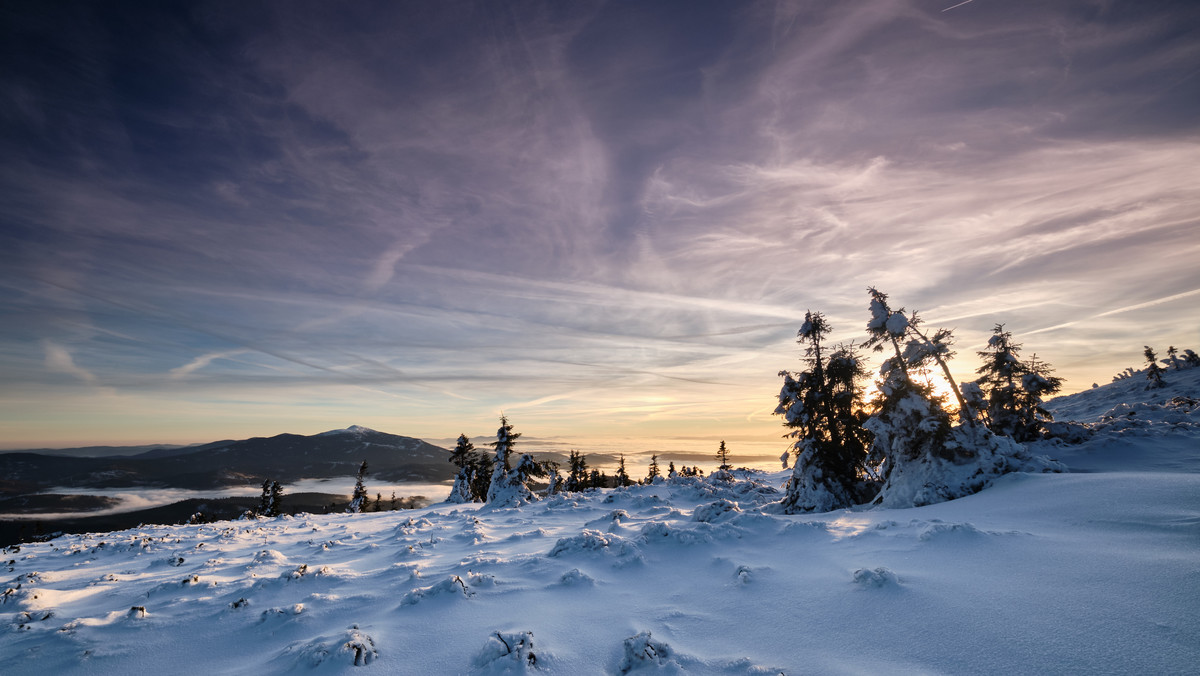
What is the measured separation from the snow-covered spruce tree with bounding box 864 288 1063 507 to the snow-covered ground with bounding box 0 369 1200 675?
95.7 inches

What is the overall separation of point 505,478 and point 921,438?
29.0 metres

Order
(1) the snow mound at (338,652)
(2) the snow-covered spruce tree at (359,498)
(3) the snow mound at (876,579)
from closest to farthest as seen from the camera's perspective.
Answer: (1) the snow mound at (338,652)
(3) the snow mound at (876,579)
(2) the snow-covered spruce tree at (359,498)

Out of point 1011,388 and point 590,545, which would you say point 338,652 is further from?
point 1011,388

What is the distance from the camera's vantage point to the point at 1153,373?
148ft

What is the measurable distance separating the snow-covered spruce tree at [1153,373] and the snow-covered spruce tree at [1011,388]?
99.8 feet

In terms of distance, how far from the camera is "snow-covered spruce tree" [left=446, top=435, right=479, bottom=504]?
4369cm

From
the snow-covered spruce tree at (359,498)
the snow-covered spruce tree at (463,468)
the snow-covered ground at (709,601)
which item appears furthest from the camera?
the snow-covered spruce tree at (359,498)

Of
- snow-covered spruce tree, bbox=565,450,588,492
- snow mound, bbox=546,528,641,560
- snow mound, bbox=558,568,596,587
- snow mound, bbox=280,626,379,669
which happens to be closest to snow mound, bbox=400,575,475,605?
snow mound, bbox=280,626,379,669

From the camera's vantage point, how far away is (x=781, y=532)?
11.3 meters

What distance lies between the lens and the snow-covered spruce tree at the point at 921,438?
15359 mm

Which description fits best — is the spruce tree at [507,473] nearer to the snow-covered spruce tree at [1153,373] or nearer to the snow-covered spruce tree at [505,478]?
the snow-covered spruce tree at [505,478]

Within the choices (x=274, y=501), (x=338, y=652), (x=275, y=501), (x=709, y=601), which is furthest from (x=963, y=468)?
(x=275, y=501)

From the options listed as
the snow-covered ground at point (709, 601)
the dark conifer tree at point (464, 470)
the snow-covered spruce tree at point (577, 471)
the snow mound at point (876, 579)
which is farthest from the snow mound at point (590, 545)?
the snow-covered spruce tree at point (577, 471)

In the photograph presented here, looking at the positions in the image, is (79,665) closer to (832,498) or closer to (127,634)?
(127,634)
